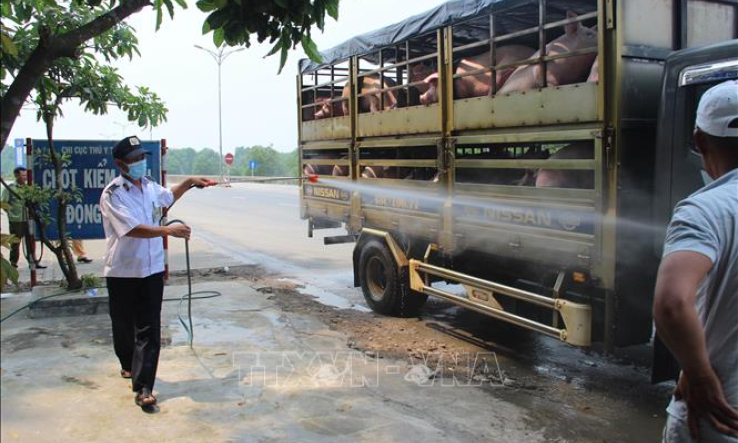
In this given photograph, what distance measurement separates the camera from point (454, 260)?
623 cm

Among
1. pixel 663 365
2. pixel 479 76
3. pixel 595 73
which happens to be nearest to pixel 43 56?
pixel 595 73

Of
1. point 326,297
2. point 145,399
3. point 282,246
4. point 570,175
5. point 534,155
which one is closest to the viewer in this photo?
point 145,399

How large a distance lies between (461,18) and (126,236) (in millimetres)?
3459

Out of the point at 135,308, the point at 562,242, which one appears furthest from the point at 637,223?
the point at 135,308

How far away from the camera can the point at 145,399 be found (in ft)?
13.5

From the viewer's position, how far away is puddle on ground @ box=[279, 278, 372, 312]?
7.68m

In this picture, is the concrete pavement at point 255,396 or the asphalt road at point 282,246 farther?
the asphalt road at point 282,246

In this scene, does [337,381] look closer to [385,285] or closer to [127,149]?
→ [127,149]

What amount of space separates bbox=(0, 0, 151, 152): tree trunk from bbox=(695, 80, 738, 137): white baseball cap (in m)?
2.03

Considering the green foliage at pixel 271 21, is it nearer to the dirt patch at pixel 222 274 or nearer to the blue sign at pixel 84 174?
the blue sign at pixel 84 174

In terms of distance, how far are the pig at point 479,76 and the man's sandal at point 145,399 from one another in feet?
11.9

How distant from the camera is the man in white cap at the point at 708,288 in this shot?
1661 millimetres

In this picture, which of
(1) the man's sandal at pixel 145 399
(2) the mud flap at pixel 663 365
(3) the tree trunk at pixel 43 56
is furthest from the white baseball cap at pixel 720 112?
(1) the man's sandal at pixel 145 399

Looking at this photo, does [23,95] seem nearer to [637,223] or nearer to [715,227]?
[715,227]
